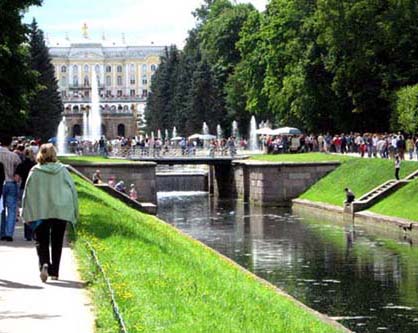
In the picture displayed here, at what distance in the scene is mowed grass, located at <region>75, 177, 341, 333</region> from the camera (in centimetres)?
1292

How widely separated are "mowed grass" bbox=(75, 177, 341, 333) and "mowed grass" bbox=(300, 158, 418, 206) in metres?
35.2

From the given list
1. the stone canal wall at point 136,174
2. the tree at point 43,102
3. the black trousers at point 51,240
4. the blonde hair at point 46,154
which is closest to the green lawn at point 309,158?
the stone canal wall at point 136,174

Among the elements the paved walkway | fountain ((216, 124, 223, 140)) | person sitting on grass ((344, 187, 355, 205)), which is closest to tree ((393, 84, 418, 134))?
person sitting on grass ((344, 187, 355, 205))

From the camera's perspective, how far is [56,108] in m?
92.0

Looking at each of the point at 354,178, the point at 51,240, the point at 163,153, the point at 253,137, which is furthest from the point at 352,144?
the point at 51,240

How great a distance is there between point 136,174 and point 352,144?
15.5 m

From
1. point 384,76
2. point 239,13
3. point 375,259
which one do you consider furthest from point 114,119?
point 375,259

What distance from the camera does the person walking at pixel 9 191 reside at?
2141 cm

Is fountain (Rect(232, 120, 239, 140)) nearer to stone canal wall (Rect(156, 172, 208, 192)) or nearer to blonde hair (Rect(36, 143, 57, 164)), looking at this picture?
stone canal wall (Rect(156, 172, 208, 192))

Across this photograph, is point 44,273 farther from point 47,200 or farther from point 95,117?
point 95,117

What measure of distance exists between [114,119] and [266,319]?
15406cm

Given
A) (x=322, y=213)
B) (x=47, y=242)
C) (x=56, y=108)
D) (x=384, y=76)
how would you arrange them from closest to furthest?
(x=47, y=242) < (x=322, y=213) < (x=384, y=76) < (x=56, y=108)

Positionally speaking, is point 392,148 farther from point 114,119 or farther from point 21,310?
point 114,119

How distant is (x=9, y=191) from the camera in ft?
71.1
